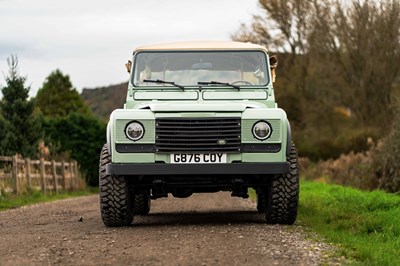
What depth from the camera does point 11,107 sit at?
30219mm

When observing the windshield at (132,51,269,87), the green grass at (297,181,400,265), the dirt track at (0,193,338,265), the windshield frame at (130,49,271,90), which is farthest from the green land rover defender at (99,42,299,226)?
the windshield at (132,51,269,87)

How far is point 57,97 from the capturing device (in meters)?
51.9

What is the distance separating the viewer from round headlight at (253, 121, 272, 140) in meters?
10.0

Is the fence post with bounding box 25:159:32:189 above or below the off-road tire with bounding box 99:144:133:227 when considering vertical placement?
below

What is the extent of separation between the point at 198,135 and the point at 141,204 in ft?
10.9

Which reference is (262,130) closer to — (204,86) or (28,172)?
(204,86)

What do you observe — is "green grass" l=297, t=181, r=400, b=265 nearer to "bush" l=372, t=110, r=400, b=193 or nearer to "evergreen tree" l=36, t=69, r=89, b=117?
"bush" l=372, t=110, r=400, b=193

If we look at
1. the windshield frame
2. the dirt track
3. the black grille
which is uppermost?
the windshield frame

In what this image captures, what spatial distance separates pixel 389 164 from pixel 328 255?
1360 centimetres

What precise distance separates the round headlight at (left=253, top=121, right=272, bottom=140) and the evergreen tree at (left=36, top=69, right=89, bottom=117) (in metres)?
42.1

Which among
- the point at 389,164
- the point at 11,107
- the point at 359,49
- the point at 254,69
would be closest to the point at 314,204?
the point at 254,69

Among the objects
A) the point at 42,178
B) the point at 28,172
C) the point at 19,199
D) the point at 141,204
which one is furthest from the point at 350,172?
the point at 141,204

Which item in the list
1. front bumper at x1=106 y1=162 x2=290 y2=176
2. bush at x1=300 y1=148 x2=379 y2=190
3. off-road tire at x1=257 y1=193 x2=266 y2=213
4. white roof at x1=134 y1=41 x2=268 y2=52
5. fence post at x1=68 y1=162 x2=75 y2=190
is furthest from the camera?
fence post at x1=68 y1=162 x2=75 y2=190

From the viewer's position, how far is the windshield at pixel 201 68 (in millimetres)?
11688
